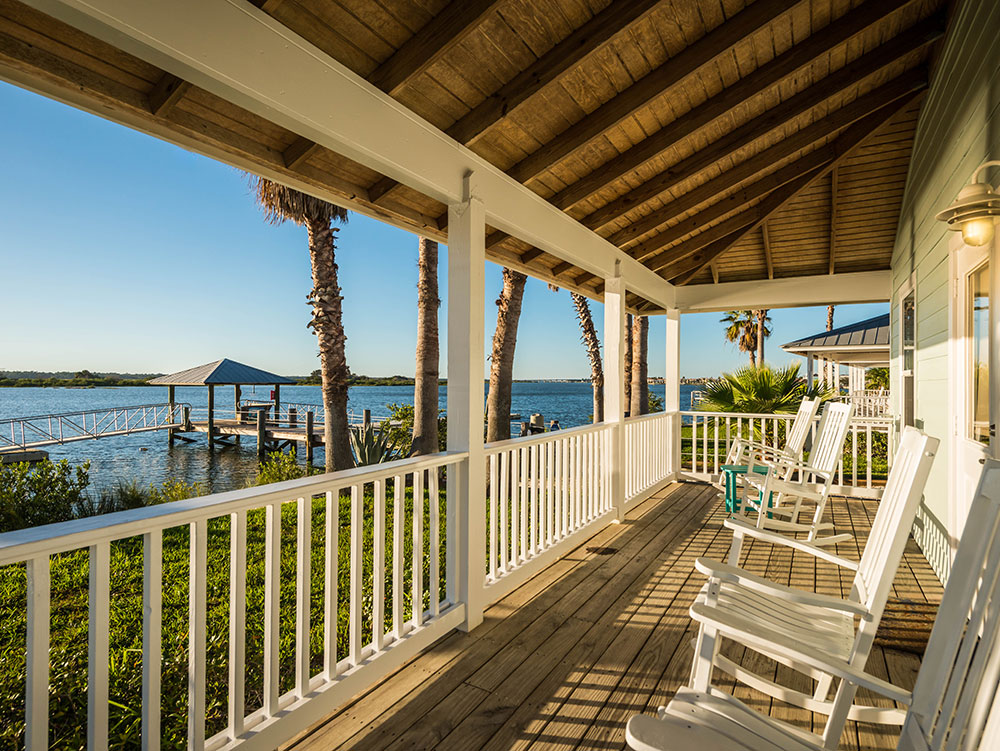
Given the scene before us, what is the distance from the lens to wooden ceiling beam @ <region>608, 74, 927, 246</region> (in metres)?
3.96

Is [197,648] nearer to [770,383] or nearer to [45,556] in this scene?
[45,556]

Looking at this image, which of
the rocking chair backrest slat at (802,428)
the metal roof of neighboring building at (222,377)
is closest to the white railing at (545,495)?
the rocking chair backrest slat at (802,428)

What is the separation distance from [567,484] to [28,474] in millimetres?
7372

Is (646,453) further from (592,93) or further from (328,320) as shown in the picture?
(328,320)

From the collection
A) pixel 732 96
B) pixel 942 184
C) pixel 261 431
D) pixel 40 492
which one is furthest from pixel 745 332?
pixel 40 492

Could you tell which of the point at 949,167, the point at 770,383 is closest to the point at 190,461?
the point at 770,383

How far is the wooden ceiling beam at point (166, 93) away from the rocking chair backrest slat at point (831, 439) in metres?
4.20

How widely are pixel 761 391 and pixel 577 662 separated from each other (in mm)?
6628

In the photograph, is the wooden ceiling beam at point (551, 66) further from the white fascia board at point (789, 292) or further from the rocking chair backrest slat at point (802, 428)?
the white fascia board at point (789, 292)

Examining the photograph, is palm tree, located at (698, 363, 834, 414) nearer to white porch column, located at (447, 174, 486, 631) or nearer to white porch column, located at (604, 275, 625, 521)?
white porch column, located at (604, 275, 625, 521)

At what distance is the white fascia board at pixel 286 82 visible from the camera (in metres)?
1.53

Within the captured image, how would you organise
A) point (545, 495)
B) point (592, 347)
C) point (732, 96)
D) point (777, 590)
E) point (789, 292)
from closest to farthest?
point (777, 590) < point (732, 96) < point (545, 495) < point (789, 292) < point (592, 347)

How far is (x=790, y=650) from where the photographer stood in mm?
1335

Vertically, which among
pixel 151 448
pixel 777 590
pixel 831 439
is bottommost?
pixel 151 448
